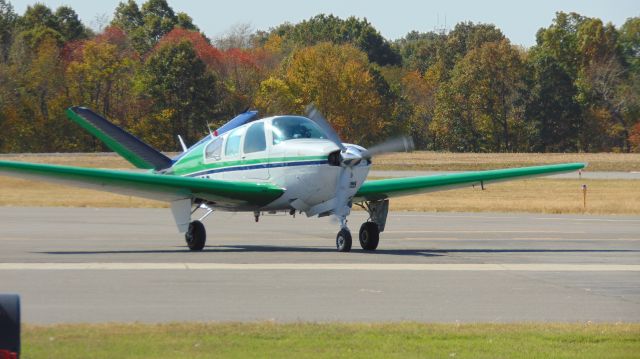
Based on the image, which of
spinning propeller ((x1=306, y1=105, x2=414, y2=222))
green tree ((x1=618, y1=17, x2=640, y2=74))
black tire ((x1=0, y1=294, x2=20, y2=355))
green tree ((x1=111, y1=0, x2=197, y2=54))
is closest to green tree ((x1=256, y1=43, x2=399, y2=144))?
green tree ((x1=618, y1=17, x2=640, y2=74))

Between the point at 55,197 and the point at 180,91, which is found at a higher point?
the point at 180,91

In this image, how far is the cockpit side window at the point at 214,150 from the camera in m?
23.8

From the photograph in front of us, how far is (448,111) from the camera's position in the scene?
105 m

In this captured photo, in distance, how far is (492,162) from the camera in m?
80.6

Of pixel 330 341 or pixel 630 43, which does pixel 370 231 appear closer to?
pixel 330 341

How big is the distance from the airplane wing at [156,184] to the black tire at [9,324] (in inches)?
489

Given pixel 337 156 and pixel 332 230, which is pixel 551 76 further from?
pixel 337 156

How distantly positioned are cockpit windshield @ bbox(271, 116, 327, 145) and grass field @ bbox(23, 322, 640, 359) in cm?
1033

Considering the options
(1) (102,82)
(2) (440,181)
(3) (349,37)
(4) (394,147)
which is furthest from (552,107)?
(4) (394,147)

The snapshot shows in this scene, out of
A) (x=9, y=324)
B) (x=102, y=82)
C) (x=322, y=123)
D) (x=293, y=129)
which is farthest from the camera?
(x=102, y=82)

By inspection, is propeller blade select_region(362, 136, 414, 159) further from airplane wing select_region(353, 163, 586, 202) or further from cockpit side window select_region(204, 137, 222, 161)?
cockpit side window select_region(204, 137, 222, 161)

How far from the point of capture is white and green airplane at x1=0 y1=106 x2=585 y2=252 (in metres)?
21.6

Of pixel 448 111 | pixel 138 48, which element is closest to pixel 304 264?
pixel 448 111

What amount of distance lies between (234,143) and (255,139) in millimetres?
687
